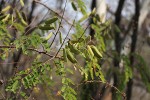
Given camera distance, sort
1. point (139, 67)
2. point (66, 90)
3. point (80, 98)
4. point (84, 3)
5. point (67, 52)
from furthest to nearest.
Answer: point (139, 67) → point (80, 98) → point (84, 3) → point (66, 90) → point (67, 52)

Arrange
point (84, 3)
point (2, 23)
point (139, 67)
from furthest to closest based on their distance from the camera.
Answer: point (139, 67) < point (84, 3) < point (2, 23)

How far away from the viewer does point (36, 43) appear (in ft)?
8.40

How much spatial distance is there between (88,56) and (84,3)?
34.7 inches

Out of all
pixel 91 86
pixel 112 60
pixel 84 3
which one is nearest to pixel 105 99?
pixel 112 60

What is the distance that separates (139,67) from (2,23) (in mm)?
2017

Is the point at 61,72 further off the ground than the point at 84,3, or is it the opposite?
the point at 84,3

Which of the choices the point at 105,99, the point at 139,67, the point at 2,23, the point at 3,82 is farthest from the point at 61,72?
the point at 105,99

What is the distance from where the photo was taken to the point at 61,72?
254 cm

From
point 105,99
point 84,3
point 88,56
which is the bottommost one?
point 105,99

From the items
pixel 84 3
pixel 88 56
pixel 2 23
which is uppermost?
pixel 84 3

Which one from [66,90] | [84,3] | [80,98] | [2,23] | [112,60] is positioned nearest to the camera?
[66,90]

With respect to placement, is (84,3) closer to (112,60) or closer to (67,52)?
(67,52)

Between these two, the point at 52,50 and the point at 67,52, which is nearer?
the point at 67,52

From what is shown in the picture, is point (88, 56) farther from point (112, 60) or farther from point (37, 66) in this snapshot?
point (112, 60)
